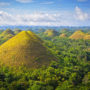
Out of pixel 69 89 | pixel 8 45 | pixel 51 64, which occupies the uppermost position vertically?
pixel 8 45

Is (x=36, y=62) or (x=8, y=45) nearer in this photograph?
(x=36, y=62)

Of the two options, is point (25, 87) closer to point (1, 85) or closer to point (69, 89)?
point (1, 85)

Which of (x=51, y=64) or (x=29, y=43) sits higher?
(x=29, y=43)

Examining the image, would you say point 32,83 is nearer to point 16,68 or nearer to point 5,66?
point 16,68

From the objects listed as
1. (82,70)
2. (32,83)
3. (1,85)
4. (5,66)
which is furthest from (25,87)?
(82,70)

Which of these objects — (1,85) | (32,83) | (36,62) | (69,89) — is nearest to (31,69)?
(36,62)

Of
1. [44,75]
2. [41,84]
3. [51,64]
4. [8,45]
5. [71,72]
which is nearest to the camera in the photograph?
[41,84]

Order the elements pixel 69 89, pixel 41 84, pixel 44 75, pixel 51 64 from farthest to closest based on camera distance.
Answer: pixel 51 64 → pixel 44 75 → pixel 41 84 → pixel 69 89
